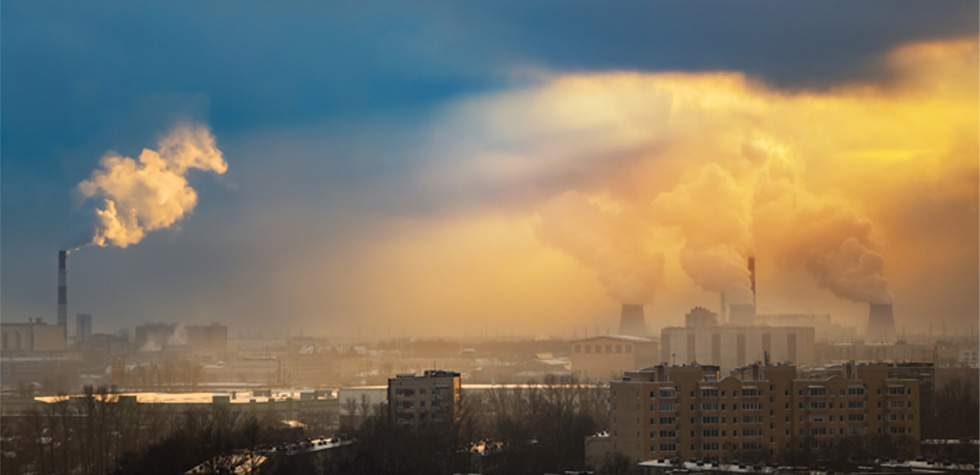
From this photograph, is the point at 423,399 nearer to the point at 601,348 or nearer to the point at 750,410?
the point at 750,410

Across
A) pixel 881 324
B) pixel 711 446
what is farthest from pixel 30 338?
pixel 711 446

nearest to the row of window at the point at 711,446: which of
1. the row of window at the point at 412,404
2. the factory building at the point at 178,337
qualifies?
the row of window at the point at 412,404

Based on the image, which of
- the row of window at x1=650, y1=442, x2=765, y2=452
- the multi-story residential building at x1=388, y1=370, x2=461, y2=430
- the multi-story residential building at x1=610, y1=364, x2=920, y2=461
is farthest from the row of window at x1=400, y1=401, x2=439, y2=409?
the row of window at x1=650, y1=442, x2=765, y2=452

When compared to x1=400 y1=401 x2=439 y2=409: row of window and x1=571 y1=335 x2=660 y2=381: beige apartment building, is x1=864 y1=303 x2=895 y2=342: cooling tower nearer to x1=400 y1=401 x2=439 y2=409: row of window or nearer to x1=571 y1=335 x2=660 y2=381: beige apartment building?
x1=571 y1=335 x2=660 y2=381: beige apartment building

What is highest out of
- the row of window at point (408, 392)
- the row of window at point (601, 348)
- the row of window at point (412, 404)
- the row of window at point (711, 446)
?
the row of window at point (601, 348)

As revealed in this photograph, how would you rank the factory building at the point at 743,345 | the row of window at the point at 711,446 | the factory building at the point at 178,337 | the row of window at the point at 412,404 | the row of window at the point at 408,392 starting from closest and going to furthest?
the row of window at the point at 711,446 < the row of window at the point at 412,404 < the row of window at the point at 408,392 < the factory building at the point at 743,345 < the factory building at the point at 178,337

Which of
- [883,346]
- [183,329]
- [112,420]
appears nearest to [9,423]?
[112,420]

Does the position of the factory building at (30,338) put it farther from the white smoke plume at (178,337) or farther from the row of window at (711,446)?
the row of window at (711,446)
